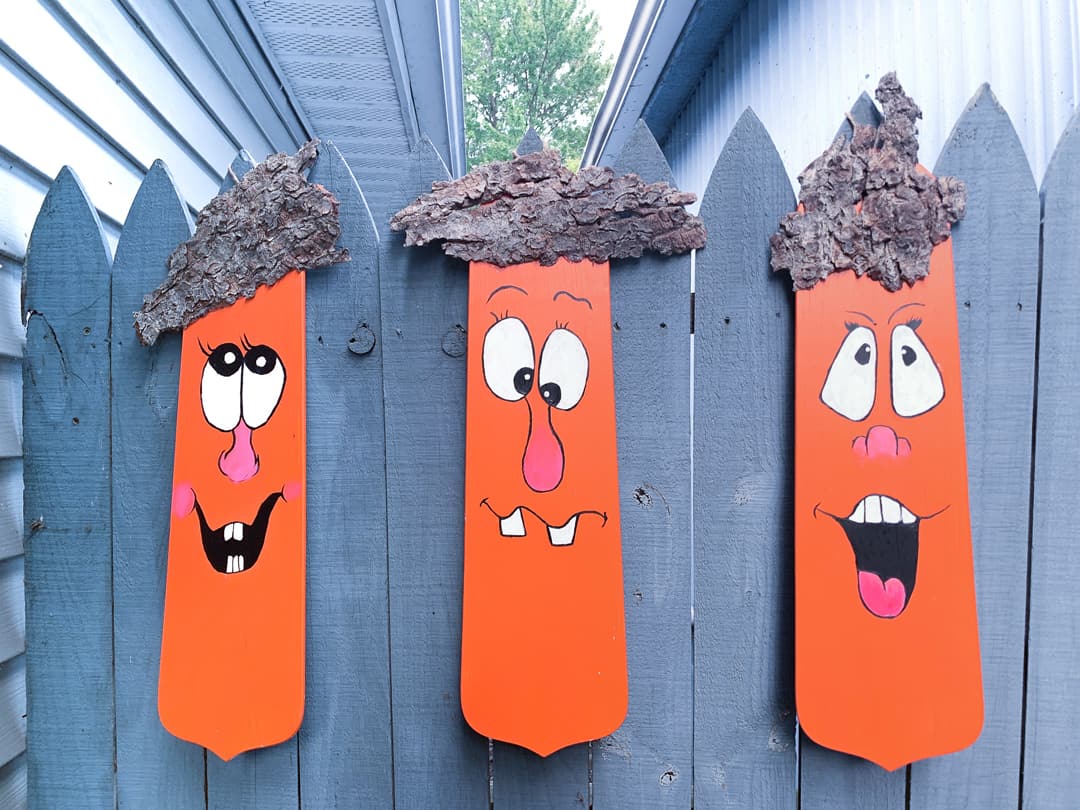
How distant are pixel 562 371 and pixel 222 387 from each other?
640 millimetres

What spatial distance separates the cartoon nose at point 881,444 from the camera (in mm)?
1053

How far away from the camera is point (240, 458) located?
1.06 meters

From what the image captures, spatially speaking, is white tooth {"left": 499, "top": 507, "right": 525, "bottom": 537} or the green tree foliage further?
the green tree foliage

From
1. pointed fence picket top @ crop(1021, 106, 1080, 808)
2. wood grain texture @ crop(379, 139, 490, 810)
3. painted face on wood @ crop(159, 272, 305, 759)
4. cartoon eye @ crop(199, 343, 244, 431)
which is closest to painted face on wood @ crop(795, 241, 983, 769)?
pointed fence picket top @ crop(1021, 106, 1080, 808)

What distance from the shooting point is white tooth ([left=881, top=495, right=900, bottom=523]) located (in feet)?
3.45

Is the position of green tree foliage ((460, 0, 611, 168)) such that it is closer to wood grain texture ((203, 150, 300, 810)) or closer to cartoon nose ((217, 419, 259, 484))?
cartoon nose ((217, 419, 259, 484))

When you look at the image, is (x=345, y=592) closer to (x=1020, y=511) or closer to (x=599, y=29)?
(x=1020, y=511)

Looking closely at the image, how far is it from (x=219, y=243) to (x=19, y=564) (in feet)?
2.73

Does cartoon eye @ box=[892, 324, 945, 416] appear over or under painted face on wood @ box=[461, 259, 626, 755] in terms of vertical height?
over

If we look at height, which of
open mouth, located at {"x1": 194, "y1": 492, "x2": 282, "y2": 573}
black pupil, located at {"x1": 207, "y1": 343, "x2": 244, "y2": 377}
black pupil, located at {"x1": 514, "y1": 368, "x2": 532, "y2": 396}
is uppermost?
black pupil, located at {"x1": 207, "y1": 343, "x2": 244, "y2": 377}

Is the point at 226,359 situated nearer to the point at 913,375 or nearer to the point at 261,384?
the point at 261,384

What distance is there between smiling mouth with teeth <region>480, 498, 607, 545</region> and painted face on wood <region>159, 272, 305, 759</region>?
15.0 inches

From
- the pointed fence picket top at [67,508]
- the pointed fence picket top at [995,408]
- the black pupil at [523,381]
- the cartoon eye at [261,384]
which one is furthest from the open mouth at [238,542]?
the pointed fence picket top at [995,408]

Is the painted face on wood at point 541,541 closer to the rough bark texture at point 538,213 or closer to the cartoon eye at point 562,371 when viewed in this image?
the cartoon eye at point 562,371
